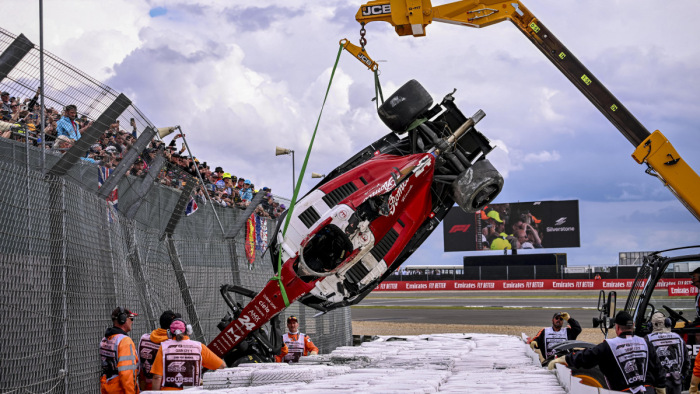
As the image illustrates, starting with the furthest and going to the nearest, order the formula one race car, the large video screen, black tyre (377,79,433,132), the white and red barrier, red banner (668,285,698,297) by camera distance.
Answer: the large video screen, the white and red barrier, red banner (668,285,698,297), black tyre (377,79,433,132), the formula one race car

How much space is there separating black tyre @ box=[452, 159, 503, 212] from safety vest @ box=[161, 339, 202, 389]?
207 inches

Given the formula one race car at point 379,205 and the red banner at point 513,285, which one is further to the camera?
the red banner at point 513,285

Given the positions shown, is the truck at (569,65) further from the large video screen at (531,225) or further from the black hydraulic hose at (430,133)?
the large video screen at (531,225)

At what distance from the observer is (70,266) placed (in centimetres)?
772

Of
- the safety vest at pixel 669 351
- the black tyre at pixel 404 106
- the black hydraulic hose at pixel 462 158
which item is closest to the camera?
the safety vest at pixel 669 351

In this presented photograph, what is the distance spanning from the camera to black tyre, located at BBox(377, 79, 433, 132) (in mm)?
11594

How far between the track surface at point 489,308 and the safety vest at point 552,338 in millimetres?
17204

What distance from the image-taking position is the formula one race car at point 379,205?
10.3m

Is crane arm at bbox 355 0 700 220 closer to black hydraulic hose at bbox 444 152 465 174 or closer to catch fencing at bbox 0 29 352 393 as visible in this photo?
black hydraulic hose at bbox 444 152 465 174

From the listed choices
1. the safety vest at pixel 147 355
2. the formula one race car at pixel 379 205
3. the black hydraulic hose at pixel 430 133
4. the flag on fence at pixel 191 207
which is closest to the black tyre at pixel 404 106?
the formula one race car at pixel 379 205

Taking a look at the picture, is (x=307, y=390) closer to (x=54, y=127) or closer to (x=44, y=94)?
(x=44, y=94)

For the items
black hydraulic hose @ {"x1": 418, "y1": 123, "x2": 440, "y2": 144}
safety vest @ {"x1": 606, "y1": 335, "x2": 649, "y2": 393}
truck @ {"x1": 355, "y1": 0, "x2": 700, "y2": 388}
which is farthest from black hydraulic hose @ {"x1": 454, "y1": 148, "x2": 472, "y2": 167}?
safety vest @ {"x1": 606, "y1": 335, "x2": 649, "y2": 393}

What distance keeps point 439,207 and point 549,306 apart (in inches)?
1141

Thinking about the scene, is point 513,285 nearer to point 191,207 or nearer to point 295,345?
point 295,345
